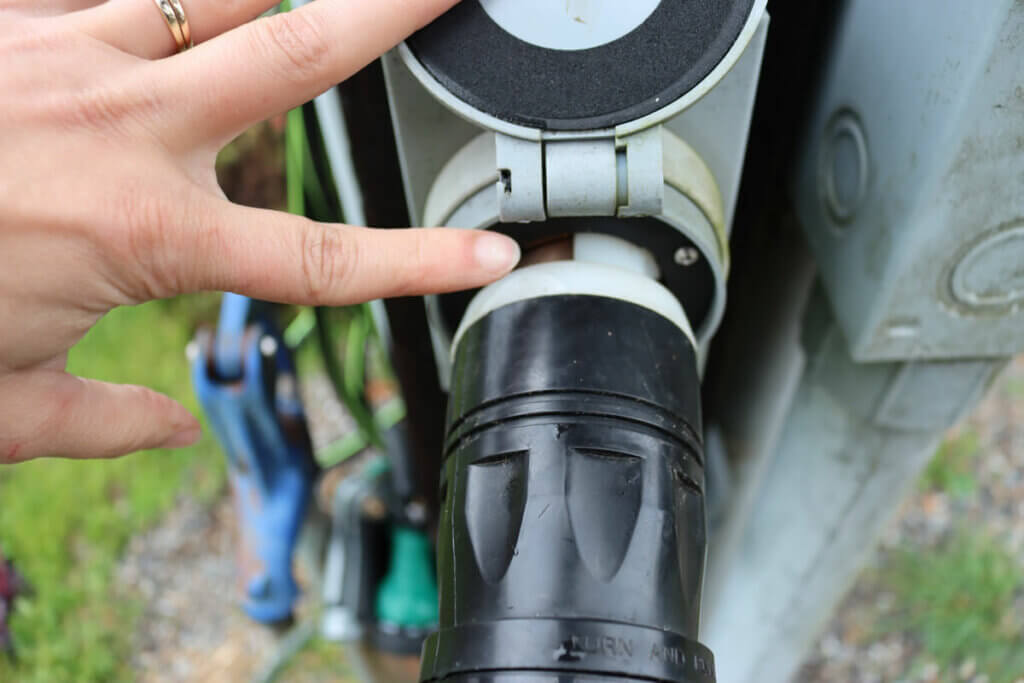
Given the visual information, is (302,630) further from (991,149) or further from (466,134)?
(991,149)

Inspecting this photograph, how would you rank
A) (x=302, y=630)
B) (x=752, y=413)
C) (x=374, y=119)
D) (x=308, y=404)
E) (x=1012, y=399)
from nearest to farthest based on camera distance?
(x=374, y=119)
(x=752, y=413)
(x=302, y=630)
(x=1012, y=399)
(x=308, y=404)

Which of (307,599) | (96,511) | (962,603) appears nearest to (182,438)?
(307,599)

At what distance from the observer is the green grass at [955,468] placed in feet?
4.80

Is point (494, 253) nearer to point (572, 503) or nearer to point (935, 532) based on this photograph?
point (572, 503)

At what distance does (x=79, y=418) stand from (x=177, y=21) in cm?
26

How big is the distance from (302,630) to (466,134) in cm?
103

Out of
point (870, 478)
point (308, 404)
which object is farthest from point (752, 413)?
point (308, 404)

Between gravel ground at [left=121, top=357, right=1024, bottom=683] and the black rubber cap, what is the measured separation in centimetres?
106

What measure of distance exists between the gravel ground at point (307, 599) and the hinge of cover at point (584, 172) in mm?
1025

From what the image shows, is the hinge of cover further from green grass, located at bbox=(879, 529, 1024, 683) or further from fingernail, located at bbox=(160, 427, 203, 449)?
green grass, located at bbox=(879, 529, 1024, 683)

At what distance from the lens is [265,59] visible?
0.50 m

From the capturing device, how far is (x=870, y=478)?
0.79 m

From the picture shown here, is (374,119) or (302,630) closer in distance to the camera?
(374,119)

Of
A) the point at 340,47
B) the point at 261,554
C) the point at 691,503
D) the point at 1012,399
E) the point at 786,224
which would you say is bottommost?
the point at 691,503
